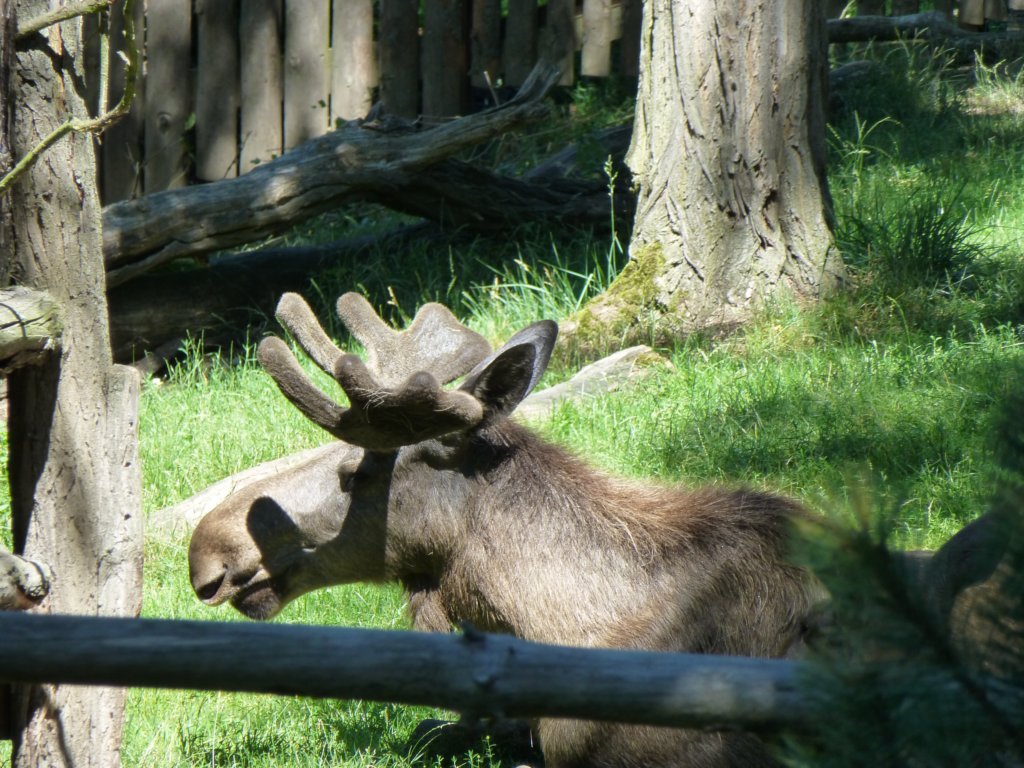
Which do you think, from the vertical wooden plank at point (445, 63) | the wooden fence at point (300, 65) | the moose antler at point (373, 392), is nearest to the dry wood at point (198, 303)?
the wooden fence at point (300, 65)

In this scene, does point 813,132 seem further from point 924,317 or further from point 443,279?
point 443,279

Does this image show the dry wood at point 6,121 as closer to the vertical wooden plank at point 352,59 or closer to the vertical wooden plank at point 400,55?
the vertical wooden plank at point 352,59

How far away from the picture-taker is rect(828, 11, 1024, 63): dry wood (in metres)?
10.9

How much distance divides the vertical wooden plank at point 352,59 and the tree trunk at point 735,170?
13.6 ft

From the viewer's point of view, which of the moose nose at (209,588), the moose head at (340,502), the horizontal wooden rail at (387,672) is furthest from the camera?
the moose nose at (209,588)

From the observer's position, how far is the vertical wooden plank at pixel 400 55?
36.2 feet

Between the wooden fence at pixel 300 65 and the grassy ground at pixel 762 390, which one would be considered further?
the wooden fence at pixel 300 65

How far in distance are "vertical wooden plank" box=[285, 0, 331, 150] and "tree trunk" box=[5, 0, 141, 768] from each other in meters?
7.45

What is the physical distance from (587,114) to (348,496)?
8.13 meters

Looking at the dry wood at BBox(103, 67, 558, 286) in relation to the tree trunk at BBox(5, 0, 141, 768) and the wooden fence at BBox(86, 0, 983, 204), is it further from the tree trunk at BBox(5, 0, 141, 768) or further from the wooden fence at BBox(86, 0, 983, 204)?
the tree trunk at BBox(5, 0, 141, 768)

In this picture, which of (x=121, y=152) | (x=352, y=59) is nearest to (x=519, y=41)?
(x=352, y=59)

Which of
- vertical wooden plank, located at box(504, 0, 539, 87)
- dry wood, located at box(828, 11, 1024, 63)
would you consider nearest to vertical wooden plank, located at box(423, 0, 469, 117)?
vertical wooden plank, located at box(504, 0, 539, 87)

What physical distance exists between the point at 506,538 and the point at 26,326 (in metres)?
1.63

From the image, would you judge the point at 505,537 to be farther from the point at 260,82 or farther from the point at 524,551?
the point at 260,82
